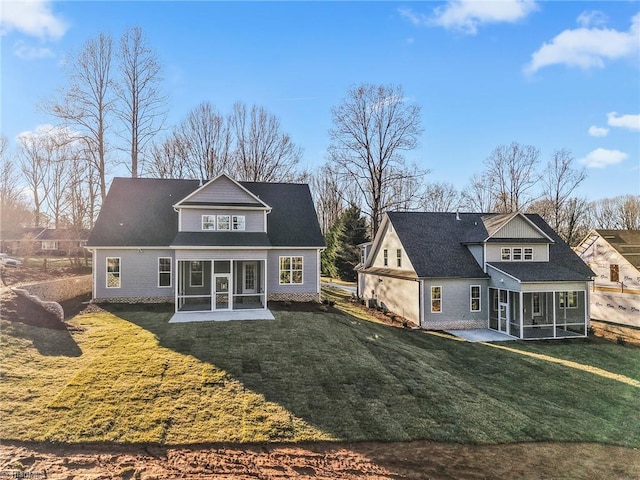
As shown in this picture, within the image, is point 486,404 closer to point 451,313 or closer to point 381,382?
point 381,382

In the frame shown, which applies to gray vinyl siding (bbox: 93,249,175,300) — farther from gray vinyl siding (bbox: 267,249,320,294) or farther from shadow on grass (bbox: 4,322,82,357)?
shadow on grass (bbox: 4,322,82,357)

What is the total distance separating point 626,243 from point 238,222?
2878cm

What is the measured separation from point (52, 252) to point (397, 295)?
36950 millimetres

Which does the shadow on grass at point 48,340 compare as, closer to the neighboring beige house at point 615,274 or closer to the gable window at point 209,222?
the gable window at point 209,222

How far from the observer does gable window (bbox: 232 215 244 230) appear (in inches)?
765

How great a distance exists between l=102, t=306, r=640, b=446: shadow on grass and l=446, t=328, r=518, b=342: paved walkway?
1711mm

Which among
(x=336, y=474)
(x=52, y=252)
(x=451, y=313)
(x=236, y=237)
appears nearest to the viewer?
Result: (x=336, y=474)

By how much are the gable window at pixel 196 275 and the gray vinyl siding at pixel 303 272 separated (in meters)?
3.63

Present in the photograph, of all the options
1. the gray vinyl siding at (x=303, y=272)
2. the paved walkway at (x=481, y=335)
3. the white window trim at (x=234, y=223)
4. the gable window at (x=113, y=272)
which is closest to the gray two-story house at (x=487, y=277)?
the paved walkway at (x=481, y=335)

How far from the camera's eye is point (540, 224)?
24.9 m

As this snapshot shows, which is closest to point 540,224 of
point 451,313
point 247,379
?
point 451,313

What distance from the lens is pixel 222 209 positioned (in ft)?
62.8

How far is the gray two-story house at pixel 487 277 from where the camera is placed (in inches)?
782

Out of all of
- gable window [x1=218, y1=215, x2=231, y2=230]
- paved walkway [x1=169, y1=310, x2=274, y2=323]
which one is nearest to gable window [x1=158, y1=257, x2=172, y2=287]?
paved walkway [x1=169, y1=310, x2=274, y2=323]
